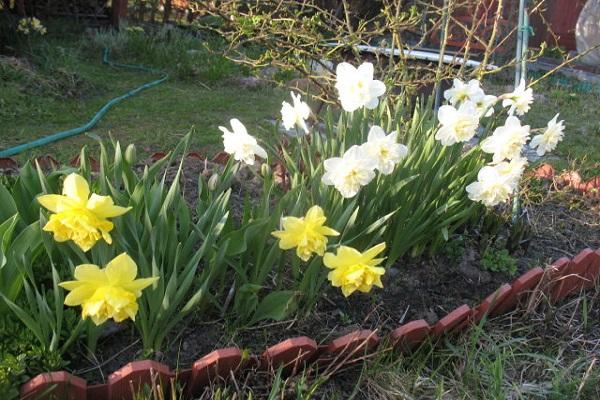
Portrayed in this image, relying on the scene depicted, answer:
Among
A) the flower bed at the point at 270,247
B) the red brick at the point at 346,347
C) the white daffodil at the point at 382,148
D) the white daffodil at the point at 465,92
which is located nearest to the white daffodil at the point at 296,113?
the flower bed at the point at 270,247

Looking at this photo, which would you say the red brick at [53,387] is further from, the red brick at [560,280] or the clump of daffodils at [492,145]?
the red brick at [560,280]

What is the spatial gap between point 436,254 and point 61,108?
374cm

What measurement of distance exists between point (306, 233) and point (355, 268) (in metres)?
0.16

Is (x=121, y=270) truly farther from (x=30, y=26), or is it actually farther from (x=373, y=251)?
(x=30, y=26)

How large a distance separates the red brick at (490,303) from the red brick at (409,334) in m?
0.24

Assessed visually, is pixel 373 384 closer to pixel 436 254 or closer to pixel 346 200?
pixel 346 200

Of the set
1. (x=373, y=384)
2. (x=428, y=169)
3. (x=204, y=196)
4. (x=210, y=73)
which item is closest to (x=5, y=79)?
(x=210, y=73)

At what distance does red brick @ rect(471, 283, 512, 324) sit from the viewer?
2172 millimetres

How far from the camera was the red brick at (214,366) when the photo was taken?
1.67m

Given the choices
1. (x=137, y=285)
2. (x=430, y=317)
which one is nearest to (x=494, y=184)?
(x=430, y=317)

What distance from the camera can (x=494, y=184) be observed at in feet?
6.81

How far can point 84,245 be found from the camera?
1.46 metres

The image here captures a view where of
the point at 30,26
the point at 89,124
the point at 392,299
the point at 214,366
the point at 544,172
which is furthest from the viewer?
the point at 30,26

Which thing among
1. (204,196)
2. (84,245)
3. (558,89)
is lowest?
(558,89)
